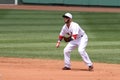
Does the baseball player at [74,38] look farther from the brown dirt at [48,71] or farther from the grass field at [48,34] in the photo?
the grass field at [48,34]

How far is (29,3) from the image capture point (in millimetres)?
39281

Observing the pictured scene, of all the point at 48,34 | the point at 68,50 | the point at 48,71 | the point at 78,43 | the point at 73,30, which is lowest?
the point at 48,34

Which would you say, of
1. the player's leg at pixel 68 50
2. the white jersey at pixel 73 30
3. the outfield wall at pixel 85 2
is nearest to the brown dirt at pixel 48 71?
the player's leg at pixel 68 50

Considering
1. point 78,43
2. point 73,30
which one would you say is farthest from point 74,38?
point 78,43

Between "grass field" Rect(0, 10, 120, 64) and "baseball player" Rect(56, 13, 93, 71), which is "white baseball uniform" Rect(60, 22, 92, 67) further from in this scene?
"grass field" Rect(0, 10, 120, 64)

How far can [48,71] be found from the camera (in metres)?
12.9

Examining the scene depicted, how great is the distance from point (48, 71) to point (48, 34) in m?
10.8

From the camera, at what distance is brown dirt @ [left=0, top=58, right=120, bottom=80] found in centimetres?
1172

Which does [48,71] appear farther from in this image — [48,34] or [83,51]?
[48,34]

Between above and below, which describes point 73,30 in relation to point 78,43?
above

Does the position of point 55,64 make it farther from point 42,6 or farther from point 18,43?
point 42,6

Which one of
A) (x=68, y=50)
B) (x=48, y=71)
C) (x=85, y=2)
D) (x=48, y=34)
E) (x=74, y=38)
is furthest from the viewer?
(x=85, y=2)

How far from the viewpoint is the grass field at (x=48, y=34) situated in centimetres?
1744

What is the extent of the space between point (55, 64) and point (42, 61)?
76 centimetres
